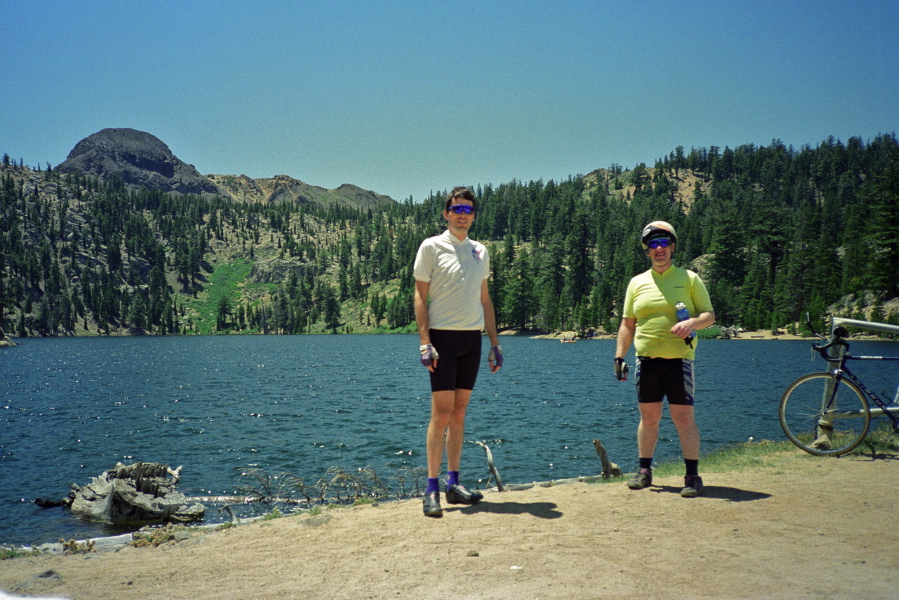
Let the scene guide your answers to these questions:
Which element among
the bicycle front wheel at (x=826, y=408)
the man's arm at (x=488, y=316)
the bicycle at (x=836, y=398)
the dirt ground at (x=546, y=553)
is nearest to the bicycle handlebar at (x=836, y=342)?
the bicycle at (x=836, y=398)

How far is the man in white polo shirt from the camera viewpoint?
19.1 ft

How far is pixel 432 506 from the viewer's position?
230 inches

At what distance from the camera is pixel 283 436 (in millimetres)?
22875

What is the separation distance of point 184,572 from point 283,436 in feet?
61.6

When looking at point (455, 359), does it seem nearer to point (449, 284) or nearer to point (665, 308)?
point (449, 284)

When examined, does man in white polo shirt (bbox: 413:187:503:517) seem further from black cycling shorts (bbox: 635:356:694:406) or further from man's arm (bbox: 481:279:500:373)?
black cycling shorts (bbox: 635:356:694:406)

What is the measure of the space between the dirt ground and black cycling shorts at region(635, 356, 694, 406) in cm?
108

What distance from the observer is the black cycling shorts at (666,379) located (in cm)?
627

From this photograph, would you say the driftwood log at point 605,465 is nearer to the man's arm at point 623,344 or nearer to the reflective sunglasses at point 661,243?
the man's arm at point 623,344

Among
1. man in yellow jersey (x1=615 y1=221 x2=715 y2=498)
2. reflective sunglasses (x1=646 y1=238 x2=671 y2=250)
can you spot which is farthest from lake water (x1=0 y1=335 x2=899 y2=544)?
reflective sunglasses (x1=646 y1=238 x2=671 y2=250)

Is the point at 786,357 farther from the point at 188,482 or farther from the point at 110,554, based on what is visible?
the point at 110,554

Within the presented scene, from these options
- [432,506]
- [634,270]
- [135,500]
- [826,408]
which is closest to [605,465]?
[826,408]

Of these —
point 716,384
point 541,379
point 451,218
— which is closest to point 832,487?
point 451,218

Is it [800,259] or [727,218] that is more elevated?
[727,218]
